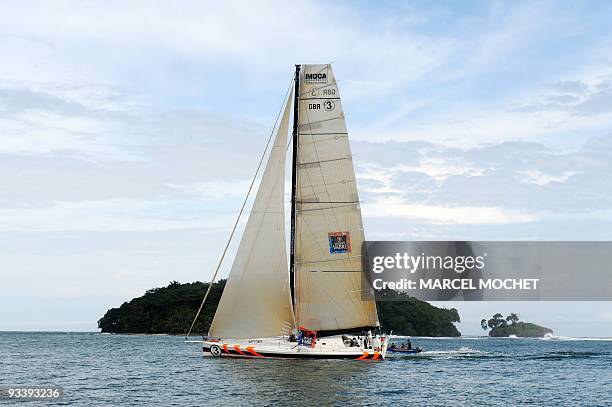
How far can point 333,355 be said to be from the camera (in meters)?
57.9

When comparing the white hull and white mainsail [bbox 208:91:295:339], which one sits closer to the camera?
the white hull

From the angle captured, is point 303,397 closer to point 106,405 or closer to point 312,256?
point 106,405

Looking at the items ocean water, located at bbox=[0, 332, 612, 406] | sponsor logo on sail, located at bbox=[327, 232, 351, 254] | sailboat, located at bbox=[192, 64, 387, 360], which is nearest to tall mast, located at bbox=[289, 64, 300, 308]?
sailboat, located at bbox=[192, 64, 387, 360]

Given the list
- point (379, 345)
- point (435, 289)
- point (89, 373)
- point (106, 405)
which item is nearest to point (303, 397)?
point (106, 405)

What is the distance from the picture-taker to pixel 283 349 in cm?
5700

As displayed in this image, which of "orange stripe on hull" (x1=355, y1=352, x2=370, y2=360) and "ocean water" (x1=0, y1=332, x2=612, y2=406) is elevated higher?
"orange stripe on hull" (x1=355, y1=352, x2=370, y2=360)

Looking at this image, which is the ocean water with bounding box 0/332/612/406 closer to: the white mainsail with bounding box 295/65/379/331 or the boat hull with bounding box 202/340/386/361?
the boat hull with bounding box 202/340/386/361

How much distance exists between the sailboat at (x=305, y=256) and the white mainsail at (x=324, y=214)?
0.08 m

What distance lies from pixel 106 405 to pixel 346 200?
24.6 metres

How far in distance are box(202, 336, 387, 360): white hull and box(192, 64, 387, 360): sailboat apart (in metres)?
0.07

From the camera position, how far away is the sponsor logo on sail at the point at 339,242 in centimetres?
5938

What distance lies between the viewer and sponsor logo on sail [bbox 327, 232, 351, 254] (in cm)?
5938

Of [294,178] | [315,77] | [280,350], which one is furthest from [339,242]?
[315,77]

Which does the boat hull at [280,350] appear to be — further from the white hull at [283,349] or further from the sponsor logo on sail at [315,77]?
the sponsor logo on sail at [315,77]
